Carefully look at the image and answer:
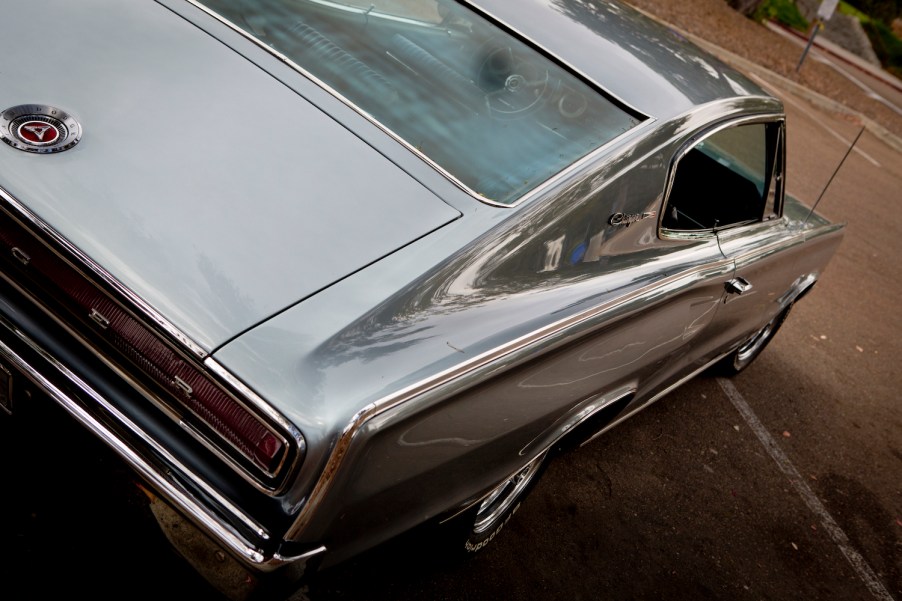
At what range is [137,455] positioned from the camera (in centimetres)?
191

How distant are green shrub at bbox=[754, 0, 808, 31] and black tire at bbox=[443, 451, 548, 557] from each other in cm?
2198

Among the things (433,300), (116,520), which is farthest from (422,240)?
(116,520)

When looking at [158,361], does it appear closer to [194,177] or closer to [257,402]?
[257,402]

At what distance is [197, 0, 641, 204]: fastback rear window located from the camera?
2.48m

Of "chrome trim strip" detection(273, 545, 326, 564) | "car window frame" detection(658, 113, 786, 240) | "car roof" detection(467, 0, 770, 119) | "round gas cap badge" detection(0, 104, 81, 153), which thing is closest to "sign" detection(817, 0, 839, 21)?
"car window frame" detection(658, 113, 786, 240)

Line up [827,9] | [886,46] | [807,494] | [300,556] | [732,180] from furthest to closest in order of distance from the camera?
[886,46] < [827,9] < [807,494] < [732,180] < [300,556]

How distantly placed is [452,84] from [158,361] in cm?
136

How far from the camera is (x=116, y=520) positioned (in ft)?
8.25

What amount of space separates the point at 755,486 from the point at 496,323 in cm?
257

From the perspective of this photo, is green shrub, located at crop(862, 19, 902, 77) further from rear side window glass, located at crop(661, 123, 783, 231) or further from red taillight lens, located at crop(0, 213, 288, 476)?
red taillight lens, located at crop(0, 213, 288, 476)

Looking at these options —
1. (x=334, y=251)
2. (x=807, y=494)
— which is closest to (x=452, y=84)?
(x=334, y=251)

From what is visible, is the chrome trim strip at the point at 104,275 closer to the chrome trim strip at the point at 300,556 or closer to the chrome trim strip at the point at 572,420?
the chrome trim strip at the point at 300,556

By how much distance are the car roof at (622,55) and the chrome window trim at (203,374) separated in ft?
5.40

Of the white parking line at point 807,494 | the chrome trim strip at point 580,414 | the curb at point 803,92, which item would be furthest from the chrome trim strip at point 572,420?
the curb at point 803,92
